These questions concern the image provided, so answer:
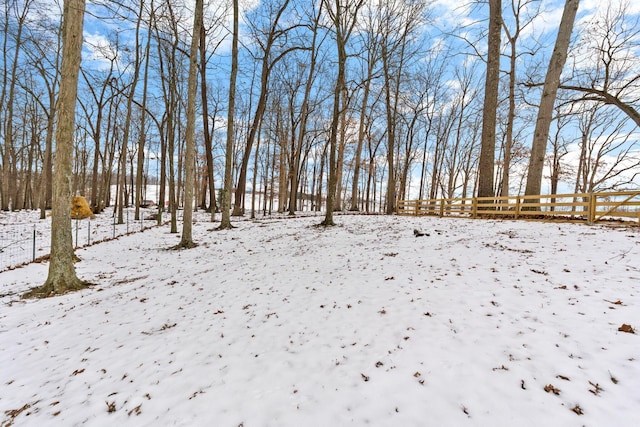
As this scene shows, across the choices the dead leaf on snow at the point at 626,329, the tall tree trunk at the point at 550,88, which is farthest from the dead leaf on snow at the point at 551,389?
the tall tree trunk at the point at 550,88

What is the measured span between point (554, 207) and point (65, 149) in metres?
14.3

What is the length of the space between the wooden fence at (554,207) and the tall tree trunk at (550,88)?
0.92 m

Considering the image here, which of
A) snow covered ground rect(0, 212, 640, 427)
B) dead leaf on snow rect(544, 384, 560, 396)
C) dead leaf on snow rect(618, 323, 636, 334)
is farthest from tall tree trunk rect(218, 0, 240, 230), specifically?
dead leaf on snow rect(618, 323, 636, 334)

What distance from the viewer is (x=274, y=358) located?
3234mm

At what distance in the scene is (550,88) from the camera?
31.4ft

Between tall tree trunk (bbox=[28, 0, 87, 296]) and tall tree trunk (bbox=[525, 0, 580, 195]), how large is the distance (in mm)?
13695

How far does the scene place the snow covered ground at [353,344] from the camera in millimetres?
2346

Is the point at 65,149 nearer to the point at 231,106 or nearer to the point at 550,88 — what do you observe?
the point at 231,106

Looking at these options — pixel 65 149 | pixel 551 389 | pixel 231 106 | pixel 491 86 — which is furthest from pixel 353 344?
pixel 231 106

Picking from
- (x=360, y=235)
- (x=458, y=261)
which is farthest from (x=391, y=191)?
(x=458, y=261)

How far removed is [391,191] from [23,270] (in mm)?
16452

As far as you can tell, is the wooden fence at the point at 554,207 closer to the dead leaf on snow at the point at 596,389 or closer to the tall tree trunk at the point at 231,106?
the dead leaf on snow at the point at 596,389

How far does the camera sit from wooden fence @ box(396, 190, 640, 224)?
761 cm

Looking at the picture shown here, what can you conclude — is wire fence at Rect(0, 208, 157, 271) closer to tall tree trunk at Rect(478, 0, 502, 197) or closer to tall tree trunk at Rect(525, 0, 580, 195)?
tall tree trunk at Rect(478, 0, 502, 197)
